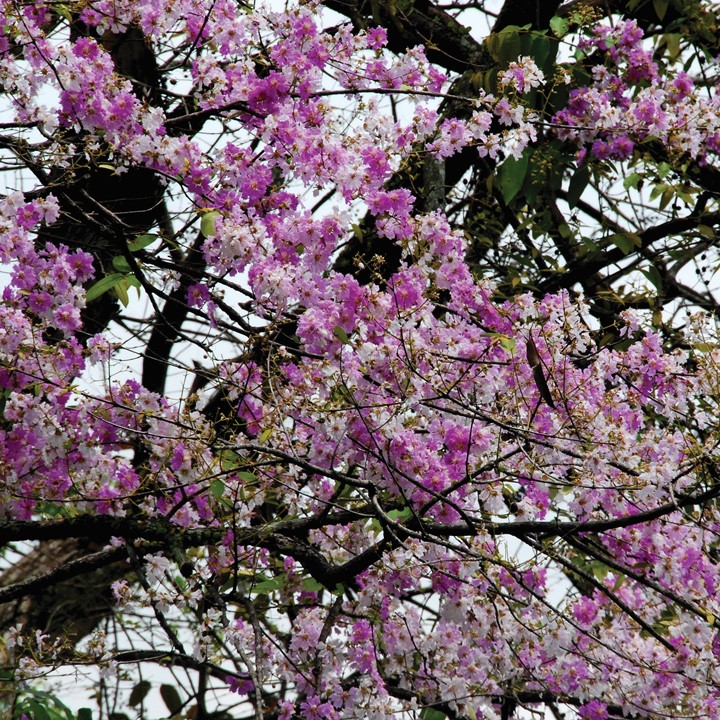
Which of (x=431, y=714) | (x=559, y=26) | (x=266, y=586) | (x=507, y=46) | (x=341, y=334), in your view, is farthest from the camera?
(x=559, y=26)

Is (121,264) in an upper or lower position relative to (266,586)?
upper

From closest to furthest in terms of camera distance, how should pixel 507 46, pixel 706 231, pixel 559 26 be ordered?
pixel 507 46 < pixel 559 26 < pixel 706 231

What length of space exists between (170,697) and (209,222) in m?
3.19

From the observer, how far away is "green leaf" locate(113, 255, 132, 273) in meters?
3.10

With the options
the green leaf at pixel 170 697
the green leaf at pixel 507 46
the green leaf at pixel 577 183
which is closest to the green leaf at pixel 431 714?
the green leaf at pixel 170 697

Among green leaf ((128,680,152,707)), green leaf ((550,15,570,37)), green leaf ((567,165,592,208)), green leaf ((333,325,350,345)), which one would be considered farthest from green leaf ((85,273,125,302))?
green leaf ((128,680,152,707))

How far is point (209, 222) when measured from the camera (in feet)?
9.54

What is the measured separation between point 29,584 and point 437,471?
1402 mm

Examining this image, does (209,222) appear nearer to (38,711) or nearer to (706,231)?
(38,711)

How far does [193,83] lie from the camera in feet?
11.8

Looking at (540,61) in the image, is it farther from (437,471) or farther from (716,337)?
(437,471)

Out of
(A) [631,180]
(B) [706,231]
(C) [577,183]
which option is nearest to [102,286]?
(C) [577,183]

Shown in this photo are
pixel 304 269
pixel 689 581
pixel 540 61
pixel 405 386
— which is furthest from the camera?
pixel 540 61

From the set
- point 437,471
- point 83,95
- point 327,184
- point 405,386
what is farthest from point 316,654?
point 83,95
